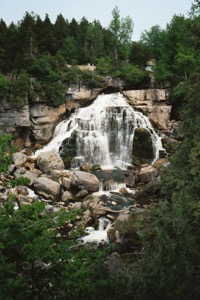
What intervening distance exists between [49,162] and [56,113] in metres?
7.54

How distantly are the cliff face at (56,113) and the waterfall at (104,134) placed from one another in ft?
3.30

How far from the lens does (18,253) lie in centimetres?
467

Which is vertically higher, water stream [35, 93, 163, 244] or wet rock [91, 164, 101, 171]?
water stream [35, 93, 163, 244]

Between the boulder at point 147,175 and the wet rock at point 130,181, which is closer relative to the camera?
the wet rock at point 130,181

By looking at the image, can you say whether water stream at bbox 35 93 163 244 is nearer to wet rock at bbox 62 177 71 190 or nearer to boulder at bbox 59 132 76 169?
boulder at bbox 59 132 76 169

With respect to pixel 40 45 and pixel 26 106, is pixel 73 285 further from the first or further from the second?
pixel 40 45

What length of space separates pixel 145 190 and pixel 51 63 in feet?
60.6

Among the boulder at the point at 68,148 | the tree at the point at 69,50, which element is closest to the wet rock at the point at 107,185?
the boulder at the point at 68,148

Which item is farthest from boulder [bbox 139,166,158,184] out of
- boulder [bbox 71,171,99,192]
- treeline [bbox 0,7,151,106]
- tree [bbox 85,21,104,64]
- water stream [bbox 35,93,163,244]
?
tree [bbox 85,21,104,64]

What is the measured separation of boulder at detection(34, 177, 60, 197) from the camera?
1877cm

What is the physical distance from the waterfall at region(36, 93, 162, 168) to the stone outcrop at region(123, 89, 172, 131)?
3.61 ft

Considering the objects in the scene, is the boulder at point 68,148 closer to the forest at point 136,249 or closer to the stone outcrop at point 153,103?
the stone outcrop at point 153,103

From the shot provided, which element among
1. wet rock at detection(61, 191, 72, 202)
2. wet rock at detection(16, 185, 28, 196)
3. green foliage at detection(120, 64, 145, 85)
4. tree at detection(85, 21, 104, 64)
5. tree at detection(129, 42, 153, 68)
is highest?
tree at detection(85, 21, 104, 64)

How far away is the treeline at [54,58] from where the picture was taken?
27016 millimetres
